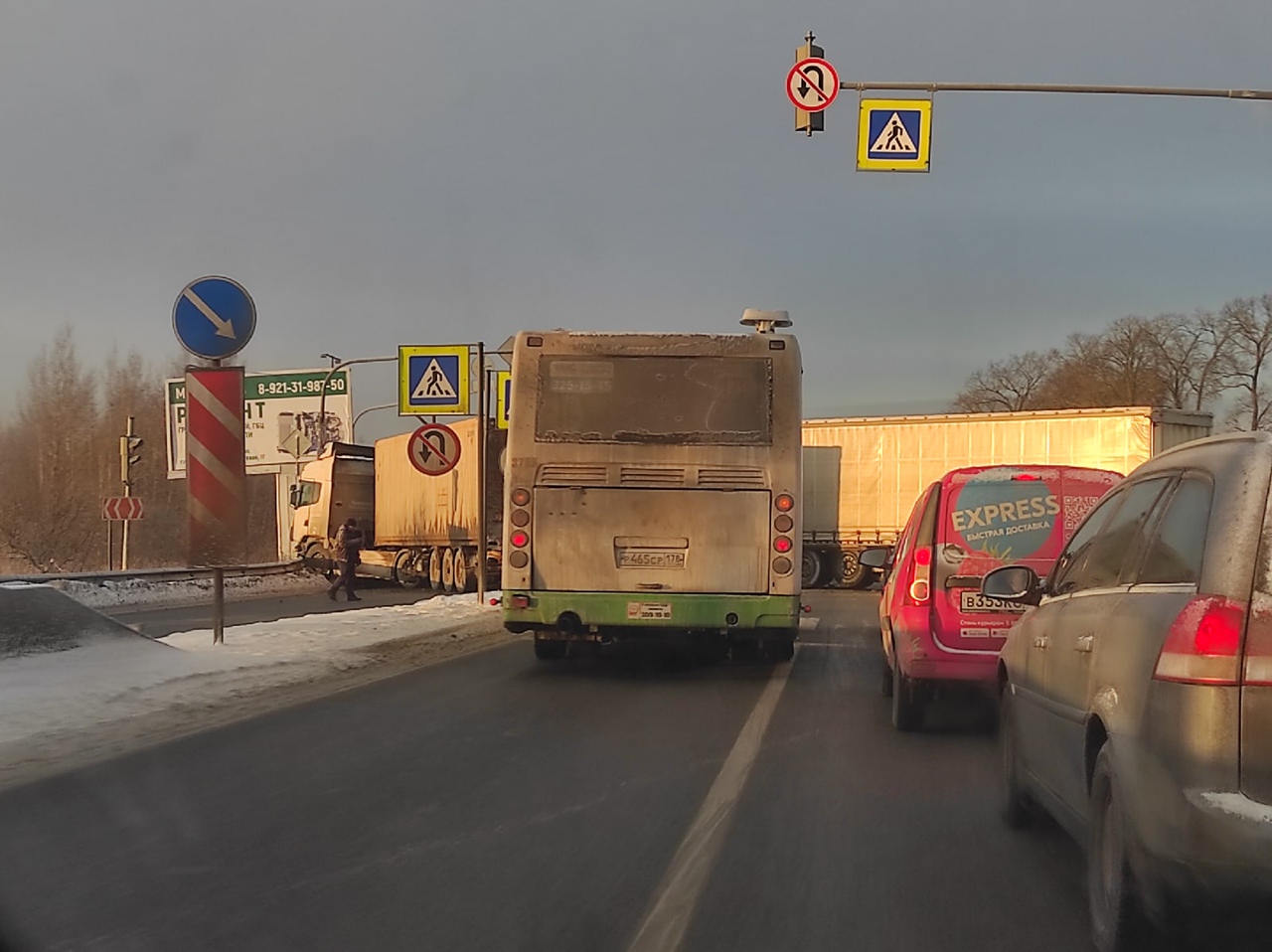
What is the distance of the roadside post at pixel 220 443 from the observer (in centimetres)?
1192

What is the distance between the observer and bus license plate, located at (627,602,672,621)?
38.7 ft

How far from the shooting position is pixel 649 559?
39.0 ft

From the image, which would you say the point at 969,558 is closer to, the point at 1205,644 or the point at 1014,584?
the point at 1014,584

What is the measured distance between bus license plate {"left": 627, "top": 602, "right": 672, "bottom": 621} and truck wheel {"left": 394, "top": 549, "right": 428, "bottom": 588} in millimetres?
22659

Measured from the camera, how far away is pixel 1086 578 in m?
5.36

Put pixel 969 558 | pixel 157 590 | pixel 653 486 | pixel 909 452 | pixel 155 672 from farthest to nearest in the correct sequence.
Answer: pixel 909 452 < pixel 157 590 < pixel 653 486 < pixel 155 672 < pixel 969 558

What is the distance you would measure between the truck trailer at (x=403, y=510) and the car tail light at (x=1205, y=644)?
966 inches

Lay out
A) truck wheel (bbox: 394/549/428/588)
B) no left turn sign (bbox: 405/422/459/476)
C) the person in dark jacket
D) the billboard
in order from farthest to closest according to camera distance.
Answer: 1. the billboard
2. truck wheel (bbox: 394/549/428/588)
3. the person in dark jacket
4. no left turn sign (bbox: 405/422/459/476)

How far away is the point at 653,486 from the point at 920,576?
326cm

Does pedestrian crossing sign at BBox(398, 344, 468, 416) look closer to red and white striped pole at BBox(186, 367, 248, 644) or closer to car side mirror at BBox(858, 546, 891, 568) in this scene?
red and white striped pole at BBox(186, 367, 248, 644)

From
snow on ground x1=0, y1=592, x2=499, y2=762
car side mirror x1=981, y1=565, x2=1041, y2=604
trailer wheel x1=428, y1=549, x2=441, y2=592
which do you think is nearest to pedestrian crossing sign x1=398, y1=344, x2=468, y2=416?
snow on ground x1=0, y1=592, x2=499, y2=762

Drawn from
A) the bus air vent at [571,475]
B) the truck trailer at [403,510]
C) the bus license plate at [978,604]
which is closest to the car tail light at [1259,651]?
the bus license plate at [978,604]

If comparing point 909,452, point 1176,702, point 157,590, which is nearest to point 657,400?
point 1176,702

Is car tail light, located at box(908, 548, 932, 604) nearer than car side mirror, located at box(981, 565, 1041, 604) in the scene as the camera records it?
No
